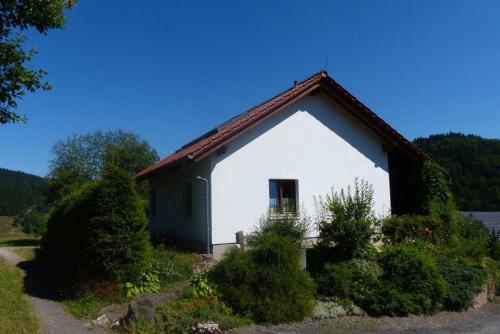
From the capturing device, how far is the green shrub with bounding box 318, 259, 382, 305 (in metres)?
10.1

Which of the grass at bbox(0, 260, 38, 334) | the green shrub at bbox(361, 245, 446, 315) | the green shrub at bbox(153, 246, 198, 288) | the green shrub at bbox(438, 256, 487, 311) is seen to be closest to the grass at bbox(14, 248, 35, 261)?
the grass at bbox(0, 260, 38, 334)

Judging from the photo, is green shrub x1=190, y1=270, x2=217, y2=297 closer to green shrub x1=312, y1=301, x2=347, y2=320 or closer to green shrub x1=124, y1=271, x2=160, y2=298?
green shrub x1=124, y1=271, x2=160, y2=298

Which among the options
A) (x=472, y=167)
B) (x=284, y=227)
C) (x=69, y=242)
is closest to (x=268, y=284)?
(x=284, y=227)

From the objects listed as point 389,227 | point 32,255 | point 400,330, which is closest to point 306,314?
point 400,330

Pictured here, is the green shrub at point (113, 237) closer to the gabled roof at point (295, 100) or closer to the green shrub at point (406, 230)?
the gabled roof at point (295, 100)

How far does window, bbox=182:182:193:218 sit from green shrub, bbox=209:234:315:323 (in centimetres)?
555

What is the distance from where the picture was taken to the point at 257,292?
358 inches

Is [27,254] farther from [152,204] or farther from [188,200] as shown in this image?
[188,200]

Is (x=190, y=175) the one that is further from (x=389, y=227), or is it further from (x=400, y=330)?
(x=400, y=330)

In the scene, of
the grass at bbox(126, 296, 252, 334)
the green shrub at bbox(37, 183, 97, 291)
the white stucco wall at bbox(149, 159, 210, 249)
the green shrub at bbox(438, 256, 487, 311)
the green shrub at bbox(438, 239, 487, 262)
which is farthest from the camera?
the white stucco wall at bbox(149, 159, 210, 249)

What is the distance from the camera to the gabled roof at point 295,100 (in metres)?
12.9

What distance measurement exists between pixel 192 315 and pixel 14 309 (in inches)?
166

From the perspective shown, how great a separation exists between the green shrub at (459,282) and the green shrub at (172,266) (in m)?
6.51

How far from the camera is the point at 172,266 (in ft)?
36.1
